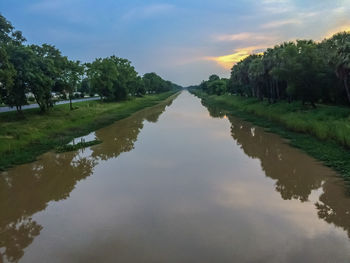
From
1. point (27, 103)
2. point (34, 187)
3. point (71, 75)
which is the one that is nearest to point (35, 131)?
point (27, 103)

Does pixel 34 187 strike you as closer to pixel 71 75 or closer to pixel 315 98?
pixel 71 75

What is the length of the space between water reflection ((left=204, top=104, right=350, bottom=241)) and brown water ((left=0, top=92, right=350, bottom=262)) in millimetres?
52

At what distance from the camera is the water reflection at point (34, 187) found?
930cm

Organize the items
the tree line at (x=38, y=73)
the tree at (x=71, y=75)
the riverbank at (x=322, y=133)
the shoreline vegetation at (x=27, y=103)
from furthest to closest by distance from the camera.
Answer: the tree at (x=71, y=75) → the tree line at (x=38, y=73) → the shoreline vegetation at (x=27, y=103) → the riverbank at (x=322, y=133)

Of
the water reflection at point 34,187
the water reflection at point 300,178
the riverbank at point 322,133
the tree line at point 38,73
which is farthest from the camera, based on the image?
the tree line at point 38,73

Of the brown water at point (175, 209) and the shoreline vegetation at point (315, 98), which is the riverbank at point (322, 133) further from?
the brown water at point (175, 209)

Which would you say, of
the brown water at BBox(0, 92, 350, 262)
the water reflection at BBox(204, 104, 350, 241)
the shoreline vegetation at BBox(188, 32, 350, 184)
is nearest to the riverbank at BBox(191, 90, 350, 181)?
the shoreline vegetation at BBox(188, 32, 350, 184)

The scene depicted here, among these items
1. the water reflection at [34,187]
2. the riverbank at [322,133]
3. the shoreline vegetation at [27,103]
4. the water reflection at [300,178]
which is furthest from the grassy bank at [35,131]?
the riverbank at [322,133]

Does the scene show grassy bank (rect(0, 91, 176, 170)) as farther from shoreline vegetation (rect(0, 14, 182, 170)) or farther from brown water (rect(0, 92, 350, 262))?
brown water (rect(0, 92, 350, 262))

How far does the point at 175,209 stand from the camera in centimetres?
1087

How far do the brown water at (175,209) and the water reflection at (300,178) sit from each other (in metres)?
0.05

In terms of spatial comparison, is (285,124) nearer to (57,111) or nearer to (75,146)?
(75,146)

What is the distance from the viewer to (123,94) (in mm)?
72125

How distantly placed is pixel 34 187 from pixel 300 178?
14.2 meters
